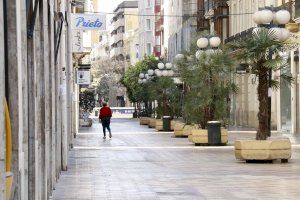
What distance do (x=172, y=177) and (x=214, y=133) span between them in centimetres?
1401

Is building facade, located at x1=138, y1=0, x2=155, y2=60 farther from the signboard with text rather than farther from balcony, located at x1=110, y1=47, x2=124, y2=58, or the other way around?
the signboard with text

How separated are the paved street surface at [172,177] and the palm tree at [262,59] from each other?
1.28 metres

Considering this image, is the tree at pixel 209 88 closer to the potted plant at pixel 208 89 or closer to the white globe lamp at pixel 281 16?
the potted plant at pixel 208 89

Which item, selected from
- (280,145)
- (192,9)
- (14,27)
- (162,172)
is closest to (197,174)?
(162,172)

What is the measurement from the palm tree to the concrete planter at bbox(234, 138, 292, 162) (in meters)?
0.46

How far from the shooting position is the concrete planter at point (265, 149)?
79.4ft

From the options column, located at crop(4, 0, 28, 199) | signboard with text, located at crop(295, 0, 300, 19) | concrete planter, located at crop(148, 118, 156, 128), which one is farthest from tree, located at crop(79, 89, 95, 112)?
column, located at crop(4, 0, 28, 199)

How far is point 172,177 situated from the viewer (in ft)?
66.6

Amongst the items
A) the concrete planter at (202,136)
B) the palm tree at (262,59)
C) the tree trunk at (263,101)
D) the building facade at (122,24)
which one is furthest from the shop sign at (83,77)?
the building facade at (122,24)

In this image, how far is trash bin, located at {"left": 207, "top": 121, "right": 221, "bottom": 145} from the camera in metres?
33.9

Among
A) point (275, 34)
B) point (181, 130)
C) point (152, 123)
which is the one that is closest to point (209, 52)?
point (181, 130)

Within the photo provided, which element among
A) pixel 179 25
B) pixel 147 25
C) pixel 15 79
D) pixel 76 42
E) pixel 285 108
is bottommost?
pixel 285 108

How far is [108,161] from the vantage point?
2603 centimetres

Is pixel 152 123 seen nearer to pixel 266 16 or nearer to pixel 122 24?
pixel 266 16
